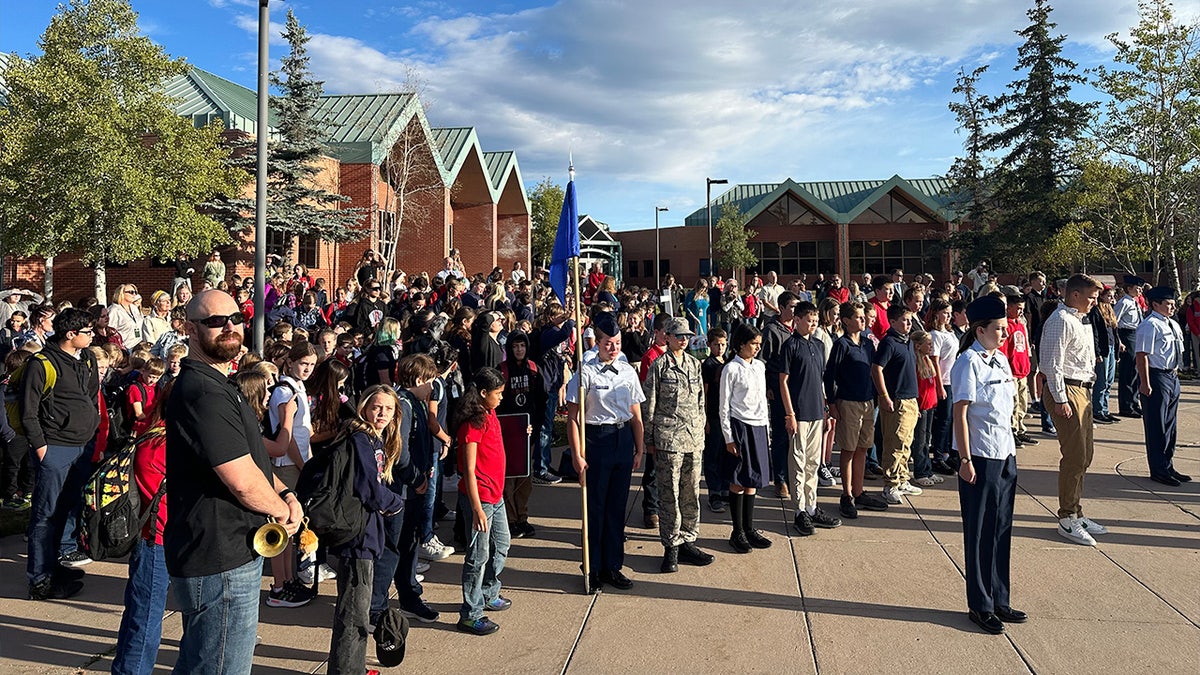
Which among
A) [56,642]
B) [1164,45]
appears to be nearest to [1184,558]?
[56,642]

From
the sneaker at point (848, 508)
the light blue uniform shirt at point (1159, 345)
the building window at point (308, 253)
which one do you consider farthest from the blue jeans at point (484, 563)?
the building window at point (308, 253)

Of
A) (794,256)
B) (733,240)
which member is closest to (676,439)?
(733,240)

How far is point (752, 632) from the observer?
4492mm

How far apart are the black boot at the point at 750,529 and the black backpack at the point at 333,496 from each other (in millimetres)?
3379

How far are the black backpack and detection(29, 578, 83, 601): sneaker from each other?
2745 millimetres

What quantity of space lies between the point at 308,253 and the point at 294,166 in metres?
4.98

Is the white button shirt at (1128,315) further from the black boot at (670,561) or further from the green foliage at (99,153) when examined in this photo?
the green foliage at (99,153)

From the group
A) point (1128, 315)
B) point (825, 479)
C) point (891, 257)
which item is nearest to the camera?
point (825, 479)

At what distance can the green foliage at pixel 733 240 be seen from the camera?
46.7 meters

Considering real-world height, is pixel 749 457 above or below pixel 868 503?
above

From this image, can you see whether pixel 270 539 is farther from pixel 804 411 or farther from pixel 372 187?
pixel 372 187

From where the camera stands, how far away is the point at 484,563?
4539 millimetres

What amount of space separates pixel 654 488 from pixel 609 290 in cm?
715

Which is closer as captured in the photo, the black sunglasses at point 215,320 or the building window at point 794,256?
the black sunglasses at point 215,320
